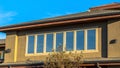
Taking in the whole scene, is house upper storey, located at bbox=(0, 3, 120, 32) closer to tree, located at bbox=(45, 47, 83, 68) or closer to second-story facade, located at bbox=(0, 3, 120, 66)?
second-story facade, located at bbox=(0, 3, 120, 66)

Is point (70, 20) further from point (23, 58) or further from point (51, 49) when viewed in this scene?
point (23, 58)

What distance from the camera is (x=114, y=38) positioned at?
878 inches

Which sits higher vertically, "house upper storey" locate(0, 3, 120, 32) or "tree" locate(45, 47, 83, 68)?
"house upper storey" locate(0, 3, 120, 32)

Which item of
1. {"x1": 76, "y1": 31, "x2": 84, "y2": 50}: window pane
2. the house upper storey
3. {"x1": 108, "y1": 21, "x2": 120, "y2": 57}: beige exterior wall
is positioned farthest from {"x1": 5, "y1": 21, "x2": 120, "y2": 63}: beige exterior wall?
the house upper storey

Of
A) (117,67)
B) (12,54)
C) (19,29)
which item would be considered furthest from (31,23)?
(117,67)

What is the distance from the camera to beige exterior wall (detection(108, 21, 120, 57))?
22.0 meters

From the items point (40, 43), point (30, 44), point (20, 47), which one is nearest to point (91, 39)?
point (40, 43)

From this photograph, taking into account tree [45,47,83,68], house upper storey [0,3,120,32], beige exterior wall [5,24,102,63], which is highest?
house upper storey [0,3,120,32]

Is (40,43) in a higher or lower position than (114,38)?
lower

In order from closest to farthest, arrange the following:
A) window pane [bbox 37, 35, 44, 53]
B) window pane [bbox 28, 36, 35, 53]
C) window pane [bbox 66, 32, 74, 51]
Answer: window pane [bbox 66, 32, 74, 51]
window pane [bbox 37, 35, 44, 53]
window pane [bbox 28, 36, 35, 53]

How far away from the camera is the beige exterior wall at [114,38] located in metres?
22.0

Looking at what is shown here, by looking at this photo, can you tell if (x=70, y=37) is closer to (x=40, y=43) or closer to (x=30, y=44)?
(x=40, y=43)

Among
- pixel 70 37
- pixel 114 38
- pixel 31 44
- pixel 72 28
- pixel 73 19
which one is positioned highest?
pixel 73 19

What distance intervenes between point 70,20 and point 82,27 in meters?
0.99
